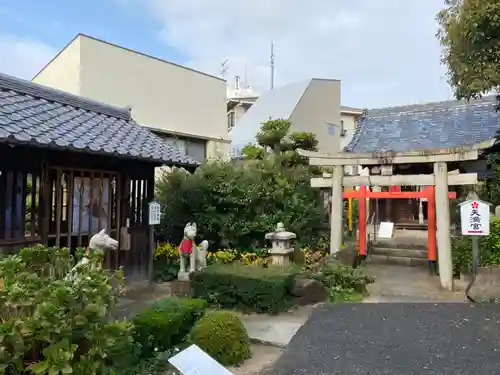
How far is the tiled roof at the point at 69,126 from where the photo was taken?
6.22m

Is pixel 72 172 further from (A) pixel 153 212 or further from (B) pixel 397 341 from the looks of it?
(B) pixel 397 341

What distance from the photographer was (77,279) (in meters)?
3.29

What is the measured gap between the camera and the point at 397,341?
6113mm

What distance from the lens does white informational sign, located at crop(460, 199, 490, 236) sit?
850 centimetres

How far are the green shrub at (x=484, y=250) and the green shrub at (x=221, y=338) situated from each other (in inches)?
264

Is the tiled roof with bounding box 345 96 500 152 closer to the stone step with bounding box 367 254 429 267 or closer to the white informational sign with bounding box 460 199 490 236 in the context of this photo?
the stone step with bounding box 367 254 429 267

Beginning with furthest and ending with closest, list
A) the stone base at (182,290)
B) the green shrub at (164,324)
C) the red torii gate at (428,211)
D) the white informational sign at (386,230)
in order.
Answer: the white informational sign at (386,230), the red torii gate at (428,211), the stone base at (182,290), the green shrub at (164,324)

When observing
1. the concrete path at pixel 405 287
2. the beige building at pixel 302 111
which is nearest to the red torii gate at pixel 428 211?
the concrete path at pixel 405 287

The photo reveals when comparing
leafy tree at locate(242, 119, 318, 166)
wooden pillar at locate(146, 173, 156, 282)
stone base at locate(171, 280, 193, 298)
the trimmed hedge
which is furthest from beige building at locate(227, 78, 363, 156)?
the trimmed hedge

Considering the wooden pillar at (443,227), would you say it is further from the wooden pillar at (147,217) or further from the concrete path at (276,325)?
the wooden pillar at (147,217)

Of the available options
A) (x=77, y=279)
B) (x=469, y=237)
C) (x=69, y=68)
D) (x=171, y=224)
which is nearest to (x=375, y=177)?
(x=469, y=237)

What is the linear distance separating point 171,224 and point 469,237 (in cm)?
799

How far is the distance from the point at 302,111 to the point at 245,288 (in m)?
19.3

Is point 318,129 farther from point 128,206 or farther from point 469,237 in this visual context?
point 128,206
